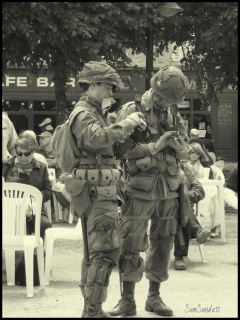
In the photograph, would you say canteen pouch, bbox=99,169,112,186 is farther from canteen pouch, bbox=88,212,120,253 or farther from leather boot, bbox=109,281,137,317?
leather boot, bbox=109,281,137,317

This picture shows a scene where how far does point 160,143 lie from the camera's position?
Result: 7531 mm

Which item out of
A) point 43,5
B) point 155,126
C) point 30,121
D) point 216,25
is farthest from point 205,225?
point 30,121

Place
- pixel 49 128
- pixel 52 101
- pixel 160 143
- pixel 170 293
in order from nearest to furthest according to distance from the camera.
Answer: pixel 160 143
pixel 170 293
pixel 49 128
pixel 52 101

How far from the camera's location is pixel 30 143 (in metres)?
9.98

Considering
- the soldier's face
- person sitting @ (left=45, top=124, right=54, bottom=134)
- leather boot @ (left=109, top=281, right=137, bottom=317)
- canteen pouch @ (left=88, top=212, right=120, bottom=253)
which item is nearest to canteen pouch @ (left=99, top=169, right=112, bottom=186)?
canteen pouch @ (left=88, top=212, right=120, bottom=253)

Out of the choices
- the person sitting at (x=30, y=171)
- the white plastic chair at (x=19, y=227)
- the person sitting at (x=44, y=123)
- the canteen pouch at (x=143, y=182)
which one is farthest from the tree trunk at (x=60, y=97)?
the canteen pouch at (x=143, y=182)

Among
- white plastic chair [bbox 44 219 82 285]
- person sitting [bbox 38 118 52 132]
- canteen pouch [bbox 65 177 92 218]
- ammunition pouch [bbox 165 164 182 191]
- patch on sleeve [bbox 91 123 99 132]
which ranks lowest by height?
white plastic chair [bbox 44 219 82 285]

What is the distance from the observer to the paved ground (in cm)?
789

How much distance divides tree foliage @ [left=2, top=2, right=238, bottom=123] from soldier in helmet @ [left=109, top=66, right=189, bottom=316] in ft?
37.6

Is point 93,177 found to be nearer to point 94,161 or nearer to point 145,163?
point 94,161

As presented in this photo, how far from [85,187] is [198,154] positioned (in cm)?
635

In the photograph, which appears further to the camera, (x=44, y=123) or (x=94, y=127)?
(x=44, y=123)

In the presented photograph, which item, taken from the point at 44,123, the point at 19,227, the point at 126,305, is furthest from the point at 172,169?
the point at 44,123

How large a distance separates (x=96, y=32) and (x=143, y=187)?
1290 cm
